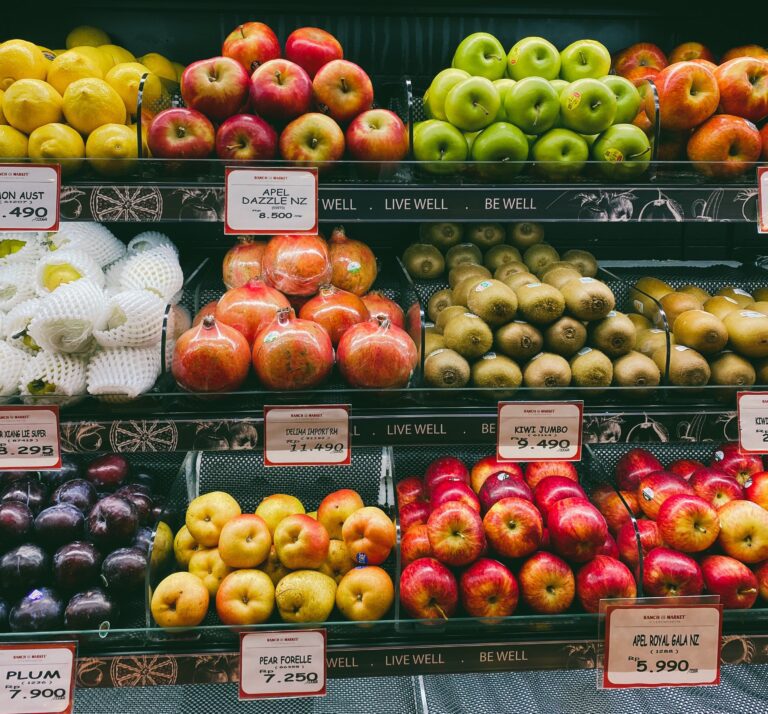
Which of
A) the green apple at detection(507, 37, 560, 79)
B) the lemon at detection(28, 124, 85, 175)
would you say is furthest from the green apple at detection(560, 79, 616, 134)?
the lemon at detection(28, 124, 85, 175)

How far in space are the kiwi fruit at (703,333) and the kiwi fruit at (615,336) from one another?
108mm

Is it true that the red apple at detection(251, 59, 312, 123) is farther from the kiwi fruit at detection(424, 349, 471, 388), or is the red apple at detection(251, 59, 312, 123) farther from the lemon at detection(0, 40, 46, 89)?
the kiwi fruit at detection(424, 349, 471, 388)

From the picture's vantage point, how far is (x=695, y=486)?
4.91ft

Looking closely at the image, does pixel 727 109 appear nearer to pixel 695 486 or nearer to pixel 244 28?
pixel 695 486

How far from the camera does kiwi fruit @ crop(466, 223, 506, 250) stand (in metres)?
1.70

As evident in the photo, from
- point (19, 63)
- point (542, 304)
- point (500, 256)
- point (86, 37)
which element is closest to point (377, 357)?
point (542, 304)

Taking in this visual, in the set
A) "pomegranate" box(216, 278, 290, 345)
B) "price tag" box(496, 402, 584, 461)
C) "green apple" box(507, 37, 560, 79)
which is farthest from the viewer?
"green apple" box(507, 37, 560, 79)

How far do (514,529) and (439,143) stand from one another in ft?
2.68

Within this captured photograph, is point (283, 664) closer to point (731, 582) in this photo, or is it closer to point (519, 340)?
point (519, 340)

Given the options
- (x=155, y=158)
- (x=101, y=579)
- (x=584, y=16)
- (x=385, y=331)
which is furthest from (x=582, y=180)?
(x=101, y=579)

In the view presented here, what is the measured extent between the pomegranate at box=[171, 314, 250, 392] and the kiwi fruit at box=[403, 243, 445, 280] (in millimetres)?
597

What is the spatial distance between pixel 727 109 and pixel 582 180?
1.28 ft

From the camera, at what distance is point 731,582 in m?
1.29

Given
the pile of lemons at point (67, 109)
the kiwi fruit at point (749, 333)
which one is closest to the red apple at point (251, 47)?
the pile of lemons at point (67, 109)
